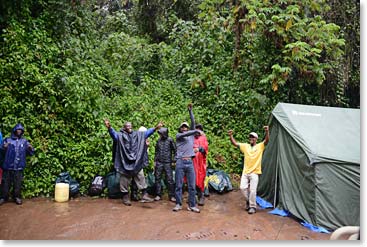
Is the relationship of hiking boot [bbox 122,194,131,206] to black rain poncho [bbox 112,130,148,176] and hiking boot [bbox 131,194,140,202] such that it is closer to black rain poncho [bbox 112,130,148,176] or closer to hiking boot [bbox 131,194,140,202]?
hiking boot [bbox 131,194,140,202]

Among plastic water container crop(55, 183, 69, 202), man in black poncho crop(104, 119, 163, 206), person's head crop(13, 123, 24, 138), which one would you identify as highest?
person's head crop(13, 123, 24, 138)

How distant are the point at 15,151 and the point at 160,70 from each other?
5.70 meters

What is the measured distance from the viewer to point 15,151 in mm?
5566

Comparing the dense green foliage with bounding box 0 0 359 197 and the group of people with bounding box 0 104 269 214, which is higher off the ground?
the dense green foliage with bounding box 0 0 359 197

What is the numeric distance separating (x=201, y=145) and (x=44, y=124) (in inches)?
111

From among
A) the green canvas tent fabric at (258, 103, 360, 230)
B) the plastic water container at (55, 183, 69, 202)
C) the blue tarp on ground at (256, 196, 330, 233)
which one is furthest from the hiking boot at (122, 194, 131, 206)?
the green canvas tent fabric at (258, 103, 360, 230)

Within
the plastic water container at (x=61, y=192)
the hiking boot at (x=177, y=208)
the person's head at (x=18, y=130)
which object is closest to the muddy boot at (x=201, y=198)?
the hiking boot at (x=177, y=208)

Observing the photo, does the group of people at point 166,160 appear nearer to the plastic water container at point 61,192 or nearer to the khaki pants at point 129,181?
the khaki pants at point 129,181

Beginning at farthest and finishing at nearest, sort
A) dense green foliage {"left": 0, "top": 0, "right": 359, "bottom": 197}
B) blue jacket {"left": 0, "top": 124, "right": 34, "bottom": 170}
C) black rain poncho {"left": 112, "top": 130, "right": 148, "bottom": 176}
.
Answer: dense green foliage {"left": 0, "top": 0, "right": 359, "bottom": 197}
black rain poncho {"left": 112, "top": 130, "right": 148, "bottom": 176}
blue jacket {"left": 0, "top": 124, "right": 34, "bottom": 170}

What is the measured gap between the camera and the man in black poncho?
19.1ft

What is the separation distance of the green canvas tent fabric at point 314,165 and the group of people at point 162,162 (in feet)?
1.50

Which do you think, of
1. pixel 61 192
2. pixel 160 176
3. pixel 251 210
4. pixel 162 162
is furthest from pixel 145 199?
pixel 251 210

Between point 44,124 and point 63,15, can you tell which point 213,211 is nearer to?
point 44,124

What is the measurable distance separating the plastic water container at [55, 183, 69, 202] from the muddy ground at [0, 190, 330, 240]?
0.31 feet
